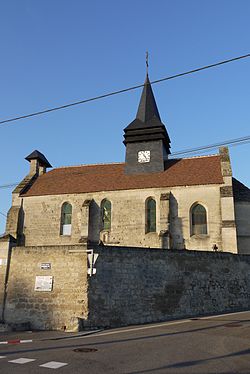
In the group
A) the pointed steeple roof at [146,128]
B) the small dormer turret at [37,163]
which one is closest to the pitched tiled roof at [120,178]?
the small dormer turret at [37,163]

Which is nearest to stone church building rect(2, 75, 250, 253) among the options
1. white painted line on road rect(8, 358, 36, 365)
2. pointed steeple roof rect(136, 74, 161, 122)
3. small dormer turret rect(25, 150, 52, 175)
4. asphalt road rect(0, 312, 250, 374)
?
pointed steeple roof rect(136, 74, 161, 122)

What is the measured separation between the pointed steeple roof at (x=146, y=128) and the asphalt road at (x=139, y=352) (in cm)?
2043

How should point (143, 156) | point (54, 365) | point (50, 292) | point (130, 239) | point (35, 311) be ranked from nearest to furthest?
point (54, 365)
point (35, 311)
point (50, 292)
point (130, 239)
point (143, 156)

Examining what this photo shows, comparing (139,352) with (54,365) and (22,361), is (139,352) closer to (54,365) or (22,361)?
(54,365)

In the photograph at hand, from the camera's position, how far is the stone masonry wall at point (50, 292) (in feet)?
45.4

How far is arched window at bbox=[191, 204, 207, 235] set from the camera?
25.1m

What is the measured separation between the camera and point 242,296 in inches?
733

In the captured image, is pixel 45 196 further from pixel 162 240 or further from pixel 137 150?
pixel 162 240

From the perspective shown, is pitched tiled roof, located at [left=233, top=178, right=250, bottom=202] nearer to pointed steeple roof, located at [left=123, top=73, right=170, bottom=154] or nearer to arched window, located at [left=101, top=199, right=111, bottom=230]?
pointed steeple roof, located at [left=123, top=73, right=170, bottom=154]

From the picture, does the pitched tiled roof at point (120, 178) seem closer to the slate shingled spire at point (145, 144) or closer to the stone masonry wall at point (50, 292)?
the slate shingled spire at point (145, 144)

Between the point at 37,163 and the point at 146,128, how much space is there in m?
11.7

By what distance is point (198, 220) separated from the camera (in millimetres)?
25375

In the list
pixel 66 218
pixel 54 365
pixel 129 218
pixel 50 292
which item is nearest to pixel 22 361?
pixel 54 365

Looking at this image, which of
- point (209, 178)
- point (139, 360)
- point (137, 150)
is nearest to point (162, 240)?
point (209, 178)
